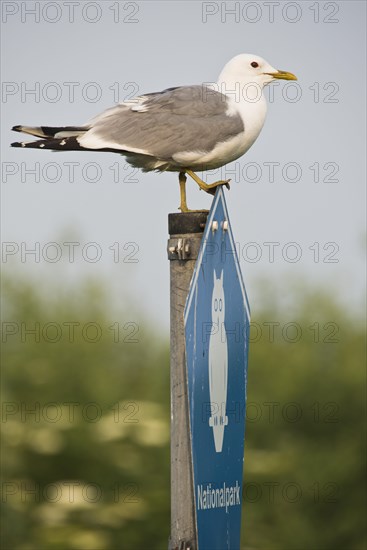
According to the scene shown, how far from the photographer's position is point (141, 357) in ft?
29.6

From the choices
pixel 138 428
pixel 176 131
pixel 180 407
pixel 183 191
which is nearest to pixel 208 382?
pixel 180 407

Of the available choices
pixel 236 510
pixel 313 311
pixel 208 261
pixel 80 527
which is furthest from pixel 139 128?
pixel 313 311

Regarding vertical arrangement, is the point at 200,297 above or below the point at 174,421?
above

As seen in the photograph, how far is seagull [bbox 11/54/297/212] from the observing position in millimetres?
4363

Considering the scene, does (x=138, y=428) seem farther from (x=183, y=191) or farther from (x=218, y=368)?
(x=218, y=368)

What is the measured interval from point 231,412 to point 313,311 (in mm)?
5709

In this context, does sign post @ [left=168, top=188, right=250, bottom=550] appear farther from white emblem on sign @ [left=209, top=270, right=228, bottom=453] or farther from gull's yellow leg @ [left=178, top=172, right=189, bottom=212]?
gull's yellow leg @ [left=178, top=172, right=189, bottom=212]

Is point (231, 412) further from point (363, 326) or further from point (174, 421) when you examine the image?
point (363, 326)

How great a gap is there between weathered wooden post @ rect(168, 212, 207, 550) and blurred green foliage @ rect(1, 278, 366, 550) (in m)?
4.32

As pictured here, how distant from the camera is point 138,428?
26.6 feet

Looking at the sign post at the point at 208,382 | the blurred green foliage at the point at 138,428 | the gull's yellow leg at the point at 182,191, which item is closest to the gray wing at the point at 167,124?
the gull's yellow leg at the point at 182,191

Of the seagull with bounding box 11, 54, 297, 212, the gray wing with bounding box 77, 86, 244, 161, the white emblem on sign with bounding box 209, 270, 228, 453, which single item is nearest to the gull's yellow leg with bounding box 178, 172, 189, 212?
the seagull with bounding box 11, 54, 297, 212

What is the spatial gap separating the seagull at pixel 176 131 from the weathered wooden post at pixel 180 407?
0.60 metres

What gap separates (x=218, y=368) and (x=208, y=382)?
8 centimetres
